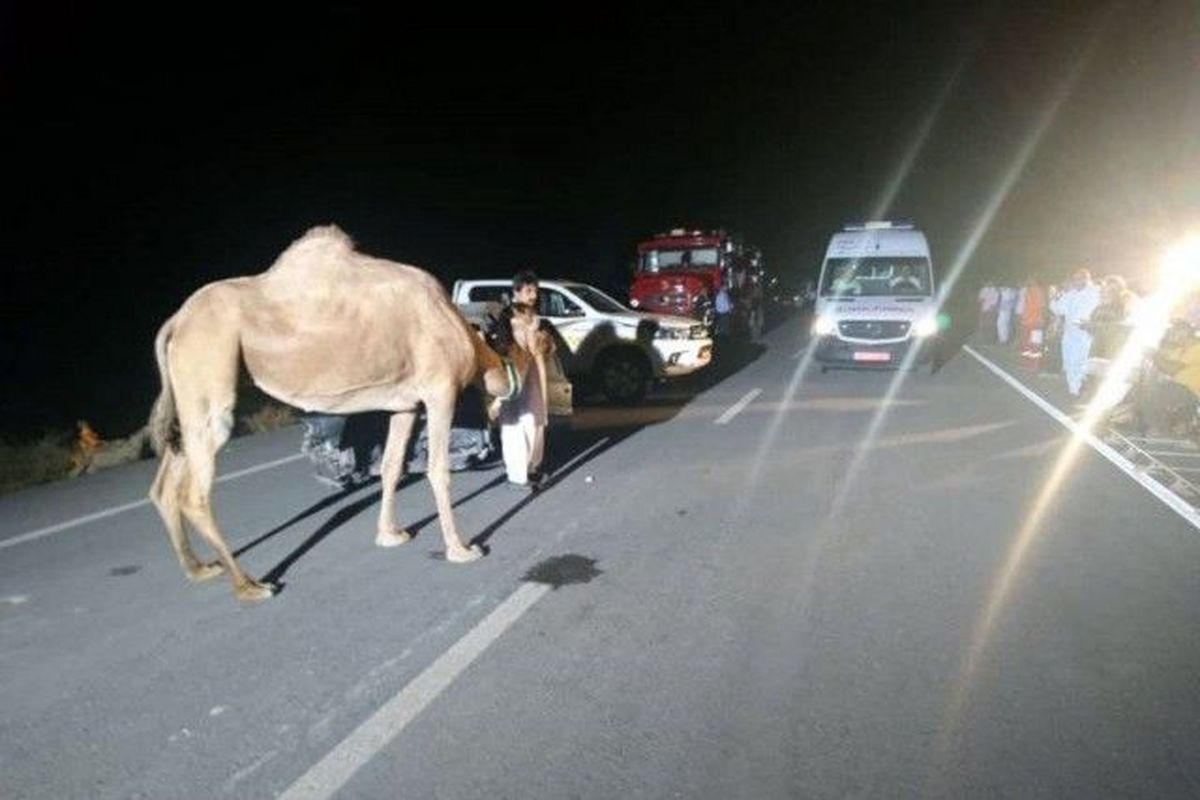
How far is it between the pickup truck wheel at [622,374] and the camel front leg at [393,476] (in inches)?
307

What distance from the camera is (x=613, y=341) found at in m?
14.5

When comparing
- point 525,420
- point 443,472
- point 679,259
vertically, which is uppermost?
point 679,259

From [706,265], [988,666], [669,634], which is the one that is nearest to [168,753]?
[669,634]

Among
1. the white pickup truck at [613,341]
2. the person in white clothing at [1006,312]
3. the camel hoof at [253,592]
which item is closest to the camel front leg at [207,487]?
the camel hoof at [253,592]

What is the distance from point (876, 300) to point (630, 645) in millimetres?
14173

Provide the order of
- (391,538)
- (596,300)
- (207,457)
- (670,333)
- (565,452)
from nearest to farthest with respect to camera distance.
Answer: (207,457)
(391,538)
(565,452)
(670,333)
(596,300)

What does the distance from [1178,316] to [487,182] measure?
1291 inches

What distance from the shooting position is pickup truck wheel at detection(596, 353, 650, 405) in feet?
47.8

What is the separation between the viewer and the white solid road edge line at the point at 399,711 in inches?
142

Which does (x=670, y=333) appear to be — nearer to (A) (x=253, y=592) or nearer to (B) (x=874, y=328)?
(B) (x=874, y=328)

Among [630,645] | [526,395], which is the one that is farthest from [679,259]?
[630,645]

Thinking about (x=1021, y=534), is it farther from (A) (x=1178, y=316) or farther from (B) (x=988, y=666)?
(A) (x=1178, y=316)

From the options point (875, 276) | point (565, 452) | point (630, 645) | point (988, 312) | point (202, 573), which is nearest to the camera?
point (630, 645)

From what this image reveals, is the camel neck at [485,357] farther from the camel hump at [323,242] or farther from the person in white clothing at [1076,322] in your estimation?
the person in white clothing at [1076,322]
